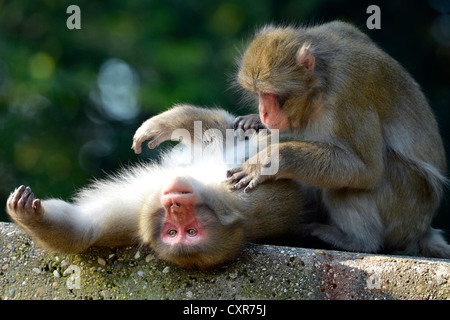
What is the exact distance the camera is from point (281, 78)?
4887mm

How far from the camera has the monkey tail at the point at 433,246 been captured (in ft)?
17.2

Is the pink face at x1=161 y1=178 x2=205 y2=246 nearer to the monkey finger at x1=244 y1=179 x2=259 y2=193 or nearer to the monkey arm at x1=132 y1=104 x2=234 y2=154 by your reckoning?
the monkey finger at x1=244 y1=179 x2=259 y2=193

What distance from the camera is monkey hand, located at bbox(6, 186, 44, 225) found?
13.7 feet

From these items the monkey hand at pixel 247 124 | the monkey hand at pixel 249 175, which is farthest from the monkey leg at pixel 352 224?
the monkey hand at pixel 247 124

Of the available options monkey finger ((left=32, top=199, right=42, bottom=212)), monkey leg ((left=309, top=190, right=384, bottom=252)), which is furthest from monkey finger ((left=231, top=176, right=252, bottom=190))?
monkey finger ((left=32, top=199, right=42, bottom=212))

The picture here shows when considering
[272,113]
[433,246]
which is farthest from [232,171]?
[433,246]

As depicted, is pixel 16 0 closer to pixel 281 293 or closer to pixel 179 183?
pixel 179 183

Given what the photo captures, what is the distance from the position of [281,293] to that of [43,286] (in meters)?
1.64

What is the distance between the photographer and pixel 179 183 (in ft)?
13.5

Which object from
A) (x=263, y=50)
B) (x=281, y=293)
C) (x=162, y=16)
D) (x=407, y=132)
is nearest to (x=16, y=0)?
(x=162, y=16)

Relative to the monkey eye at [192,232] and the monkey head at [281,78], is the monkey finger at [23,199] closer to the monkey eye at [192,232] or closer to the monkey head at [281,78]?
the monkey eye at [192,232]

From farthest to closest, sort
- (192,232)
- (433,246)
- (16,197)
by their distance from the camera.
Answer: (433,246), (16,197), (192,232)

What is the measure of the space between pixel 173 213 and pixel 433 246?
97.9 inches

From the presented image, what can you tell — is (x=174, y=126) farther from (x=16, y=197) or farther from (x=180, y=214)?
(x=16, y=197)
